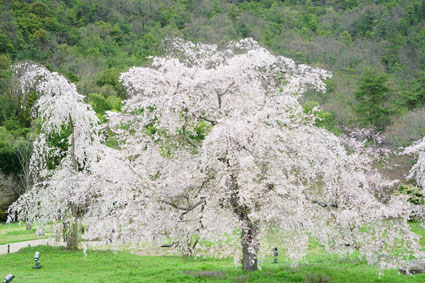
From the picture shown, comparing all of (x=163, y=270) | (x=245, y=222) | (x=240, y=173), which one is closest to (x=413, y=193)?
(x=163, y=270)

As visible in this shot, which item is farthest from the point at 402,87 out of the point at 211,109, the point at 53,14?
the point at 53,14

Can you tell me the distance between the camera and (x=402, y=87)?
4441 cm

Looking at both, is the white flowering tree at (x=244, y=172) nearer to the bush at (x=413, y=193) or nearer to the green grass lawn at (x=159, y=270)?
the green grass lawn at (x=159, y=270)

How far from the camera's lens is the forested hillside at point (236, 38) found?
38188 mm

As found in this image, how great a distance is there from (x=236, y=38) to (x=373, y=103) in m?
39.2

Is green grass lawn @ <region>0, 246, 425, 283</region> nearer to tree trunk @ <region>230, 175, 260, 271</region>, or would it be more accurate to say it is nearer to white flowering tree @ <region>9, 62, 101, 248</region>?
tree trunk @ <region>230, 175, 260, 271</region>

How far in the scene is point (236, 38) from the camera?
73562 millimetres

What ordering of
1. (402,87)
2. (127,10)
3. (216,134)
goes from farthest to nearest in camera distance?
1. (127,10)
2. (402,87)
3. (216,134)

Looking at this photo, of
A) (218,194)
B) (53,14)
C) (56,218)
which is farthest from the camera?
(53,14)

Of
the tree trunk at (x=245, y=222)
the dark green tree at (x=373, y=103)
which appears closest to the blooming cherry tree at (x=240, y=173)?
the tree trunk at (x=245, y=222)

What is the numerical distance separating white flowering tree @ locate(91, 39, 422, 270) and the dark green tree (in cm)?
3062

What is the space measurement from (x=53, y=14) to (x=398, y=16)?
6671 cm

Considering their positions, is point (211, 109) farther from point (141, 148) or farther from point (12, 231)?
point (12, 231)

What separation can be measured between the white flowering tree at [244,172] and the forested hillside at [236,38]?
58.9 ft
